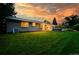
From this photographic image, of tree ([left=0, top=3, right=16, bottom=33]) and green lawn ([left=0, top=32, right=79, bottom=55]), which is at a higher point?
tree ([left=0, top=3, right=16, bottom=33])

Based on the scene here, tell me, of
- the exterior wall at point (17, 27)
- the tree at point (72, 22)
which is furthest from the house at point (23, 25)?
the tree at point (72, 22)

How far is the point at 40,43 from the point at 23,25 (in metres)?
0.34

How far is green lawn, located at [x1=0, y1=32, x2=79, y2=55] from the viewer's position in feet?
9.98

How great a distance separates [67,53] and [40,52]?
36cm

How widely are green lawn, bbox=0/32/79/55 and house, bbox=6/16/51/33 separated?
0.07m

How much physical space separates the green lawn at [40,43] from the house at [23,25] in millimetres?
69

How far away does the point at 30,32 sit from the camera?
3107 mm

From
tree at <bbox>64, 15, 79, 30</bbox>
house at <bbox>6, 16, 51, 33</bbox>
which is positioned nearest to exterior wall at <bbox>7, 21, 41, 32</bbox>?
house at <bbox>6, 16, 51, 33</bbox>

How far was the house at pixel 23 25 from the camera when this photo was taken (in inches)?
A: 122

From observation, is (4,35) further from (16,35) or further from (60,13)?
(60,13)

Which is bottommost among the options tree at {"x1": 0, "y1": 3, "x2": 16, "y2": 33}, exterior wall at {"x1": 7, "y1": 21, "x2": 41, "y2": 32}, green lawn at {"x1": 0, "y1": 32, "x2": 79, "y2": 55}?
green lawn at {"x1": 0, "y1": 32, "x2": 79, "y2": 55}

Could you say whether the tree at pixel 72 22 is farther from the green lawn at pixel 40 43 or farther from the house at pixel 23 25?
the house at pixel 23 25

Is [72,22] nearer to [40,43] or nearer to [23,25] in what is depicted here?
[40,43]

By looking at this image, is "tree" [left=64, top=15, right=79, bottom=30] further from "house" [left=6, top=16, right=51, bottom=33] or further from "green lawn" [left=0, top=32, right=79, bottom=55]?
"house" [left=6, top=16, right=51, bottom=33]
